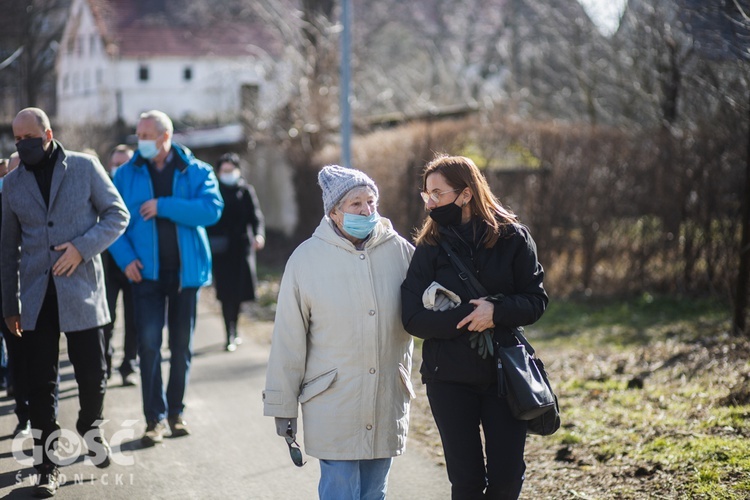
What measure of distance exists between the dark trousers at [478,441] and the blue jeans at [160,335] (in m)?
2.85

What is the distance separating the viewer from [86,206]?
17.7ft

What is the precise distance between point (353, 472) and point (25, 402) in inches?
138

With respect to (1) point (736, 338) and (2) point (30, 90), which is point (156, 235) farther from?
(2) point (30, 90)

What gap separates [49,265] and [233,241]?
4.72 m

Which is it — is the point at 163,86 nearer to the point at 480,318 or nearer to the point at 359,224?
the point at 359,224

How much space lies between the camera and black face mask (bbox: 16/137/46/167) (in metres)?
5.15

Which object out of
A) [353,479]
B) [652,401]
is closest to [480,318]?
[353,479]

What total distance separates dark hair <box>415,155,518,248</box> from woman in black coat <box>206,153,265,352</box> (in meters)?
5.97

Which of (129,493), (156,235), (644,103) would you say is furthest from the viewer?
(644,103)

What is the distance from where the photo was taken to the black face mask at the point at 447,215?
3.95 metres

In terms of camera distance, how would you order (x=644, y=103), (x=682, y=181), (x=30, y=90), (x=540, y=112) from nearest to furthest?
(x=682, y=181) < (x=644, y=103) < (x=540, y=112) < (x=30, y=90)

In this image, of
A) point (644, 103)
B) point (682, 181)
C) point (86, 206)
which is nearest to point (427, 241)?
point (86, 206)

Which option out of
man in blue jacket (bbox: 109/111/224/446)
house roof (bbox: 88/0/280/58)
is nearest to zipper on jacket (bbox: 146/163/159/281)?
man in blue jacket (bbox: 109/111/224/446)

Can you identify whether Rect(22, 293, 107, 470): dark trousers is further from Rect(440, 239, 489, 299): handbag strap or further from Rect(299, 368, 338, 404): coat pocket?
Rect(440, 239, 489, 299): handbag strap
